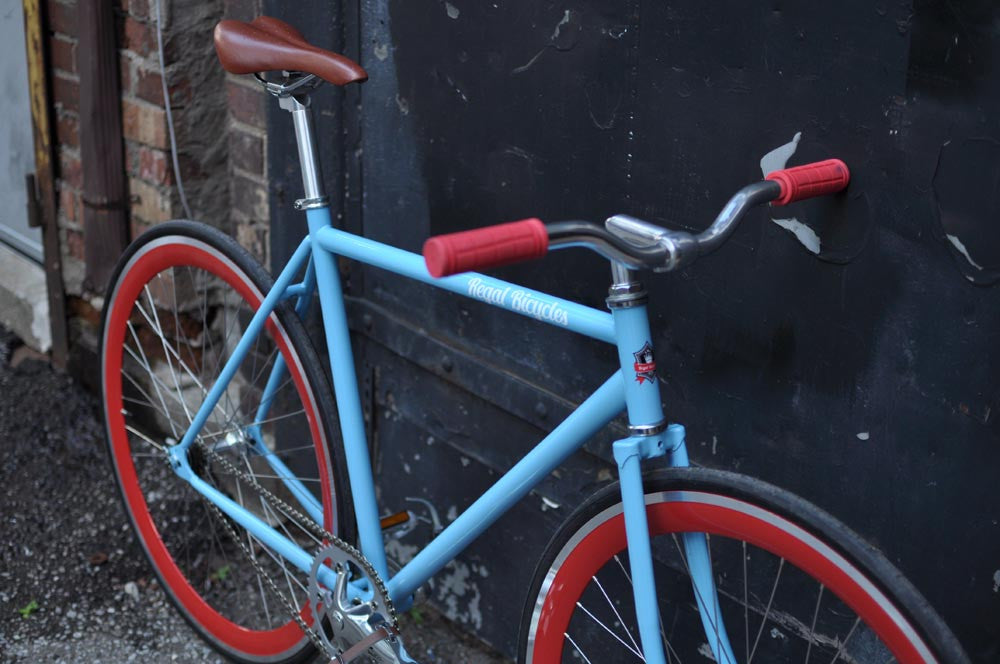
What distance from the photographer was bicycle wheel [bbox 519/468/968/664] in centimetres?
128

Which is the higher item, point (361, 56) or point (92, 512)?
point (361, 56)

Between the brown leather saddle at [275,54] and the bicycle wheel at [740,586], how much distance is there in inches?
31.1

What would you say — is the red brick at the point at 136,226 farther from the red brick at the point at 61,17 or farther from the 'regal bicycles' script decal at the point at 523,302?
the 'regal bicycles' script decal at the point at 523,302

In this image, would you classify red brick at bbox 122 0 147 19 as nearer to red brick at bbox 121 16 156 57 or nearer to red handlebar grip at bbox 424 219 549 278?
red brick at bbox 121 16 156 57

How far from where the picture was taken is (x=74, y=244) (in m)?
3.27

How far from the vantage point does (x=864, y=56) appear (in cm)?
152

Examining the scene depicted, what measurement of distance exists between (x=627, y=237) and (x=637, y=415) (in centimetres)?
24

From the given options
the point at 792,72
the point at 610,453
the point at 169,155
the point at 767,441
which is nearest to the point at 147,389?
the point at 169,155

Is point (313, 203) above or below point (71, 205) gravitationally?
above

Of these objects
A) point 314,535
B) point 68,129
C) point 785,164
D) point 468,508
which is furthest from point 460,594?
point 68,129

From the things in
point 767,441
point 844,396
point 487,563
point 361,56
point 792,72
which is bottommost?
point 487,563

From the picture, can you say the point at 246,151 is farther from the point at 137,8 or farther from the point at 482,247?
the point at 482,247

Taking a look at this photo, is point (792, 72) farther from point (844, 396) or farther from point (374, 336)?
point (374, 336)

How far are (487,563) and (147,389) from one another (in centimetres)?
123
